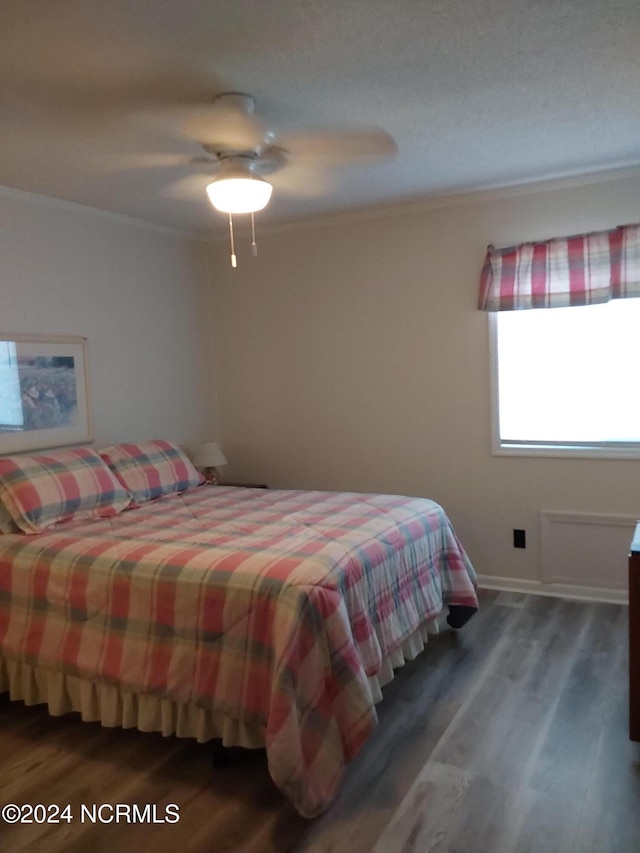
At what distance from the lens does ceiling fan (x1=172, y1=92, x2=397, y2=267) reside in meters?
2.51

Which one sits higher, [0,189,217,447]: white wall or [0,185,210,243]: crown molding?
[0,185,210,243]: crown molding

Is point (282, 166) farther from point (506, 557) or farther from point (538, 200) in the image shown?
point (506, 557)

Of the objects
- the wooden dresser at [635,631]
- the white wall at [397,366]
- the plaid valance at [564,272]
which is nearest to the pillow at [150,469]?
the white wall at [397,366]

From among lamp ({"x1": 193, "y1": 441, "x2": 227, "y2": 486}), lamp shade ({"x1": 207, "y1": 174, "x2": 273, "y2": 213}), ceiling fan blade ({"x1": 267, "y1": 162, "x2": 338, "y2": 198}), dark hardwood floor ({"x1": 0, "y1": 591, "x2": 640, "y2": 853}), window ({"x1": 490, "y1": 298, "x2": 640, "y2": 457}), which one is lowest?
dark hardwood floor ({"x1": 0, "y1": 591, "x2": 640, "y2": 853})

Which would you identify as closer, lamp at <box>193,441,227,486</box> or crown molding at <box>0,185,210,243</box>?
crown molding at <box>0,185,210,243</box>

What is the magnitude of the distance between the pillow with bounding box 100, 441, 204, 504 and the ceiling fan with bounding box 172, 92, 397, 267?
1.49 metres

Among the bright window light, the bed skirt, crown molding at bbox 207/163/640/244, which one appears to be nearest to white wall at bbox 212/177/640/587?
crown molding at bbox 207/163/640/244

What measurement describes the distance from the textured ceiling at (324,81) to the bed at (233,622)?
1525 mm

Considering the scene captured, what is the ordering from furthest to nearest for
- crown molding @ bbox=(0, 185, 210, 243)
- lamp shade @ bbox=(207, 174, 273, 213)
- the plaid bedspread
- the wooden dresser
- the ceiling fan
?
crown molding @ bbox=(0, 185, 210, 243)
lamp shade @ bbox=(207, 174, 273, 213)
the ceiling fan
the wooden dresser
the plaid bedspread

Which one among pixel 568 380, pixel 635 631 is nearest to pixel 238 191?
pixel 568 380

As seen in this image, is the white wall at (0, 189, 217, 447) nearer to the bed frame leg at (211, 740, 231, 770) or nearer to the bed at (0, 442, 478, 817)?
the bed at (0, 442, 478, 817)

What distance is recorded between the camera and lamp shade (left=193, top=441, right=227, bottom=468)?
4.26 metres

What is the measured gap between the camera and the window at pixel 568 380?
3.50 metres

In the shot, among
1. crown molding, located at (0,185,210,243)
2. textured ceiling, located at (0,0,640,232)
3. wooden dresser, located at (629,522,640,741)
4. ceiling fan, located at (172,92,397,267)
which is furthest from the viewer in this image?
crown molding, located at (0,185,210,243)
